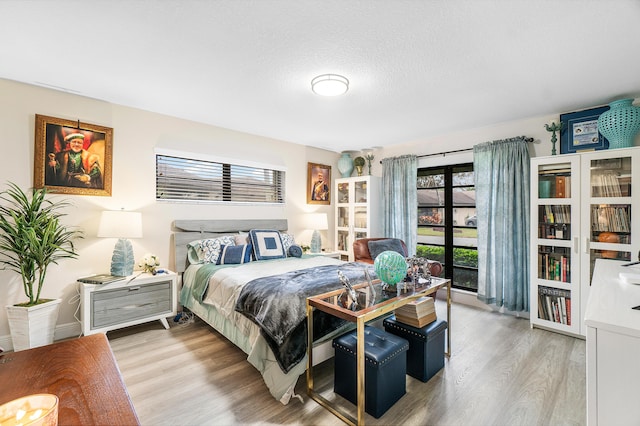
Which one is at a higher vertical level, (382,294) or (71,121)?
(71,121)

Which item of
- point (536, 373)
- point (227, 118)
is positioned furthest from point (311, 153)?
point (536, 373)

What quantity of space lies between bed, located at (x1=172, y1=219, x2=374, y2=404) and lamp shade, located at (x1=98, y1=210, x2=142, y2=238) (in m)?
0.62

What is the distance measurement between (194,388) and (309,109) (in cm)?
284

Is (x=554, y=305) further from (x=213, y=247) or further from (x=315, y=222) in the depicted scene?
(x=213, y=247)

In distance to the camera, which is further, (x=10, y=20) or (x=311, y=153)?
(x=311, y=153)

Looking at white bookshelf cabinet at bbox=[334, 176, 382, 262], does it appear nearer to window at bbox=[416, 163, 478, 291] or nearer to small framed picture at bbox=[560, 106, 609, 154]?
window at bbox=[416, 163, 478, 291]

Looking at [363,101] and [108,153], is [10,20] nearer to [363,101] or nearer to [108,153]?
[108,153]

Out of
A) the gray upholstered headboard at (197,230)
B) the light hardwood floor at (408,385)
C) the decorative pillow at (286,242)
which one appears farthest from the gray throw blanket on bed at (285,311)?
the gray upholstered headboard at (197,230)

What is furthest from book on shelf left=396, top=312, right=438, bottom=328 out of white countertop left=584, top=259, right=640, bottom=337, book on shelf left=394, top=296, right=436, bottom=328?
white countertop left=584, top=259, right=640, bottom=337

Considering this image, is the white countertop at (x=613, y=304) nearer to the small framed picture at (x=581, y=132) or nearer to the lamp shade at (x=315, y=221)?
the small framed picture at (x=581, y=132)

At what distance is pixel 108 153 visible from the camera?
124 inches

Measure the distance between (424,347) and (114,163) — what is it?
3.56 meters

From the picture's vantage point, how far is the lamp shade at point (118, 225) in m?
2.88

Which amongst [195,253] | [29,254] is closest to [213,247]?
[195,253]
